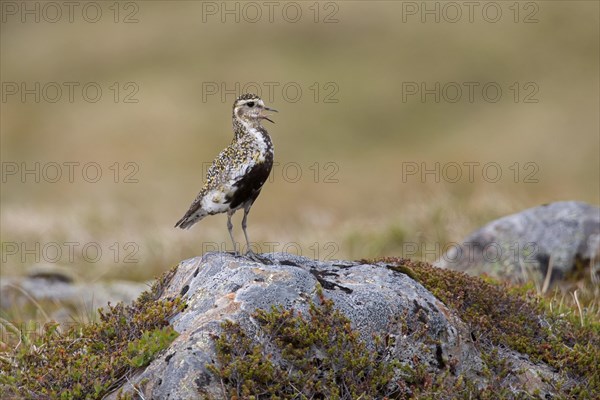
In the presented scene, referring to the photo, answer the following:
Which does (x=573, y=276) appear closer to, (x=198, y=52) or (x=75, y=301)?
(x=75, y=301)

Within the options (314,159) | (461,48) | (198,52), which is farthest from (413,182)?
(198,52)

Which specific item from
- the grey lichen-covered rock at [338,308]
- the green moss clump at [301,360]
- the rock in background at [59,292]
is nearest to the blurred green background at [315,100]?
the rock in background at [59,292]

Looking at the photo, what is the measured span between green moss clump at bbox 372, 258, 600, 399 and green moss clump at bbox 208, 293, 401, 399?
106 cm

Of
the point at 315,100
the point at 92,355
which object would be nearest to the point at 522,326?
the point at 92,355

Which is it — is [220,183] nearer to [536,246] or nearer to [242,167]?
[242,167]

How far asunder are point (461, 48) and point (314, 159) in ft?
47.7

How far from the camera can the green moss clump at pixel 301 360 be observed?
17.4ft

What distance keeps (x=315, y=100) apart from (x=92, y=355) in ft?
148

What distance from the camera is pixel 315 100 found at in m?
50.4

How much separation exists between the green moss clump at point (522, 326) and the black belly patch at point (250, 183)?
1.34m

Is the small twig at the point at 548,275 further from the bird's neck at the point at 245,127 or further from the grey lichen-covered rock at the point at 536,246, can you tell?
the bird's neck at the point at 245,127

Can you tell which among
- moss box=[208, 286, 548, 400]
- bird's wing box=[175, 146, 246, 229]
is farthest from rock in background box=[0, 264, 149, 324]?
moss box=[208, 286, 548, 400]

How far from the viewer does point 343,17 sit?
6000 cm

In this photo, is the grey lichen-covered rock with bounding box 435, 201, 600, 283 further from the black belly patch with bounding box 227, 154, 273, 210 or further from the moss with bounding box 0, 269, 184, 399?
the moss with bounding box 0, 269, 184, 399
